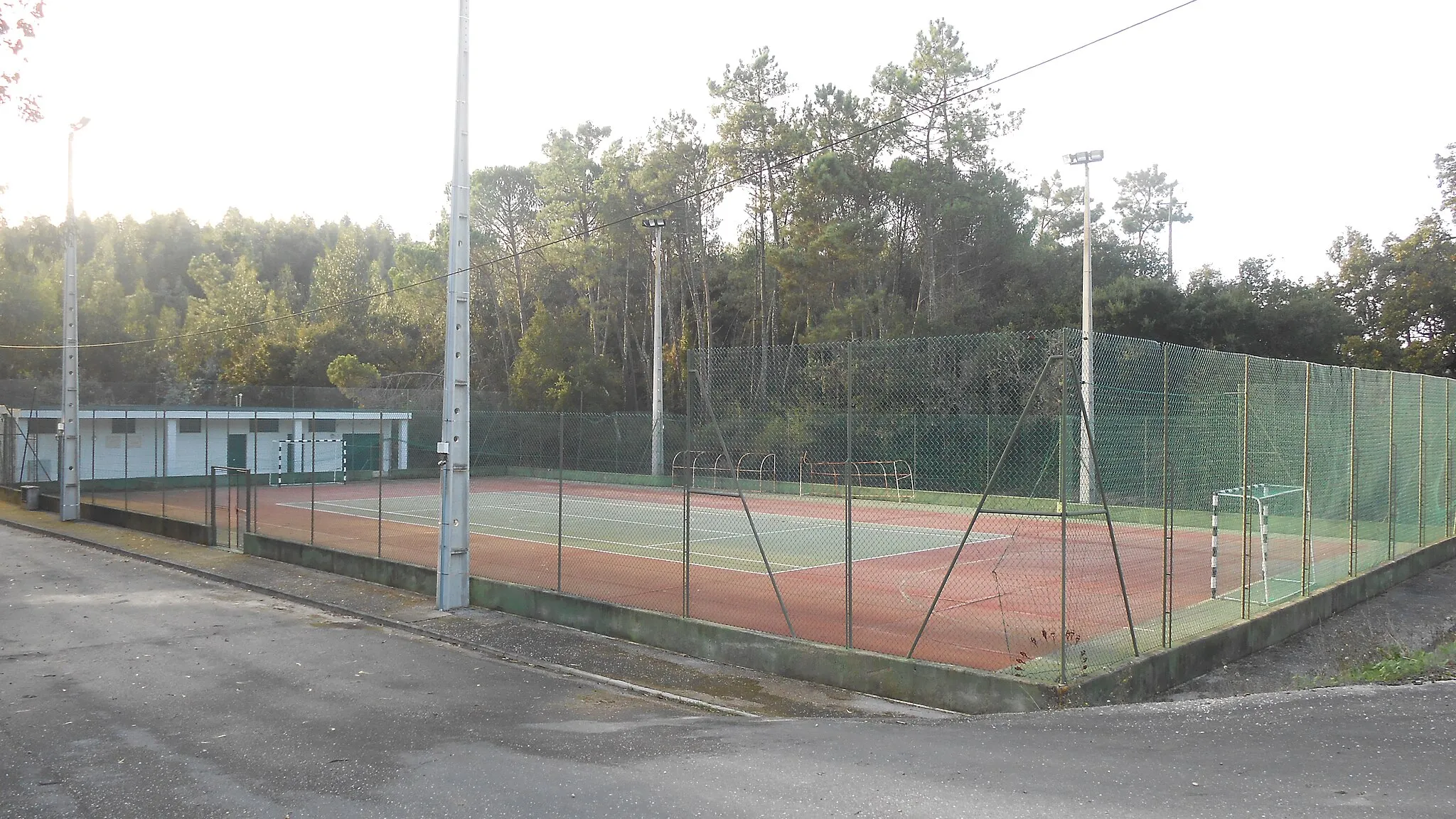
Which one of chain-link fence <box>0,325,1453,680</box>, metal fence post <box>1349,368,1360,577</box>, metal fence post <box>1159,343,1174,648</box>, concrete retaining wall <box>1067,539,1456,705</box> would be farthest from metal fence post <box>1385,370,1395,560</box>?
metal fence post <box>1159,343,1174,648</box>

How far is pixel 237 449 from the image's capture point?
38219mm

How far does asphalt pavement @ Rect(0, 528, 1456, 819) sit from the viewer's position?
5.45 meters

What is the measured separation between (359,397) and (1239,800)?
4411 cm

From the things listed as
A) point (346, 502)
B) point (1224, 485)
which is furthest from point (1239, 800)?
point (346, 502)

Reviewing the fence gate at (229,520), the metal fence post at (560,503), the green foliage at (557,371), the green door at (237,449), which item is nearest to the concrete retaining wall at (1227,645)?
the metal fence post at (560,503)

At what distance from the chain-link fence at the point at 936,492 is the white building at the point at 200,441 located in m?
0.14

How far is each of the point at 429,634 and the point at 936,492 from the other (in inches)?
626

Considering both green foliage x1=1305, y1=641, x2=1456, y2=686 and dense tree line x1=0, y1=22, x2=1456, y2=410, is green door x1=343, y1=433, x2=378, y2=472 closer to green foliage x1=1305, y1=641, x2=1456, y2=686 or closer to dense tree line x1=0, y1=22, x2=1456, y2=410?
dense tree line x1=0, y1=22, x2=1456, y2=410

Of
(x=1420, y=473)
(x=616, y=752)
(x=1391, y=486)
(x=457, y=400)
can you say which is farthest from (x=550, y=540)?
(x=1420, y=473)

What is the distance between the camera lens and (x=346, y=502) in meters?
Result: 30.3

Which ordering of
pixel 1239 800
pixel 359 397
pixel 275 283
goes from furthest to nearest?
pixel 275 283, pixel 359 397, pixel 1239 800

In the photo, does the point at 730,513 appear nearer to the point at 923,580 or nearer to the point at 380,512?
the point at 923,580

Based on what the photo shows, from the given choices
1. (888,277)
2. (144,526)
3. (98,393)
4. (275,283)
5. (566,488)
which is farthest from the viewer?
(275,283)

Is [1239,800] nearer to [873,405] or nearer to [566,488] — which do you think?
[873,405]
